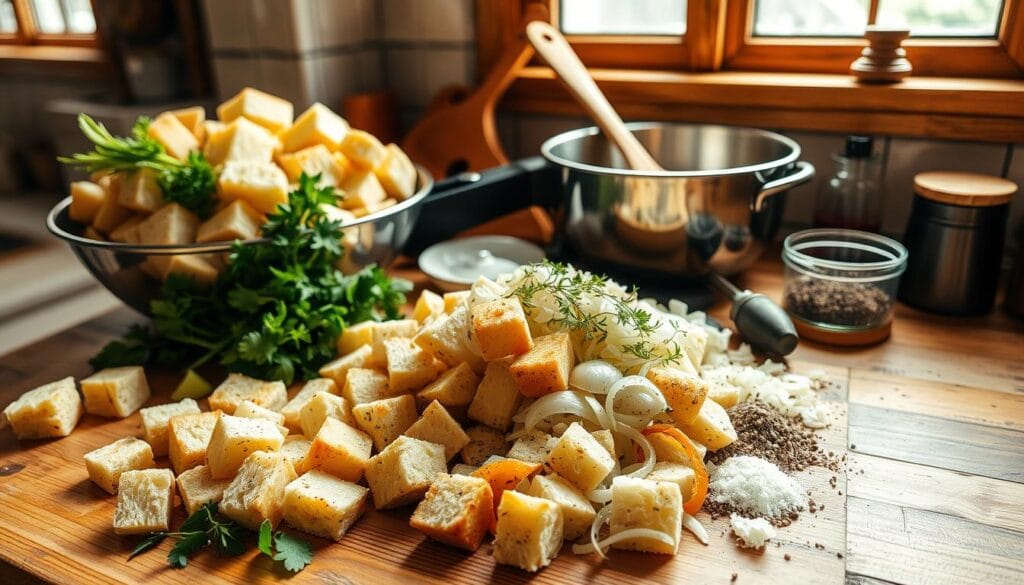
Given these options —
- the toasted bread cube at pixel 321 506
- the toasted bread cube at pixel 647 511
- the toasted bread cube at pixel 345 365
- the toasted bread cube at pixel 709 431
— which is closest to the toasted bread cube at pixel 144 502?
the toasted bread cube at pixel 321 506

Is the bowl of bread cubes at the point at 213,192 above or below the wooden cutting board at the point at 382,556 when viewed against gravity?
above

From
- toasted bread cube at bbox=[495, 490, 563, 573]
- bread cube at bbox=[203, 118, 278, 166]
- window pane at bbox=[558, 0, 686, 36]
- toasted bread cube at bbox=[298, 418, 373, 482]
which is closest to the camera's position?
toasted bread cube at bbox=[495, 490, 563, 573]

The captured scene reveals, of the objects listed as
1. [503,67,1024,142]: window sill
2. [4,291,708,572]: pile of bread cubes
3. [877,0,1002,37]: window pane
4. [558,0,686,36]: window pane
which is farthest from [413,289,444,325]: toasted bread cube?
[877,0,1002,37]: window pane

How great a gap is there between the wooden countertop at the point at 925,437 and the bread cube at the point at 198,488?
0.31 ft

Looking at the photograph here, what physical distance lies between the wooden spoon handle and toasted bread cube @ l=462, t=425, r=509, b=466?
602 mm

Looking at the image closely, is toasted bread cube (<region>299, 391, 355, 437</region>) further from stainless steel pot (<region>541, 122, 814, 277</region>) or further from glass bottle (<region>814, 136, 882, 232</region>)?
glass bottle (<region>814, 136, 882, 232</region>)

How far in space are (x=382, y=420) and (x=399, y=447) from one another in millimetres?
84

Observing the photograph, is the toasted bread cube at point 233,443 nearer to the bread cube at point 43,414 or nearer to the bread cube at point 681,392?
the bread cube at point 43,414

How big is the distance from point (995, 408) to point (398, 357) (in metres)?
0.81

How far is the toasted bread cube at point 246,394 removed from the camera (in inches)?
39.9

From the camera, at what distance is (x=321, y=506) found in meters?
0.80

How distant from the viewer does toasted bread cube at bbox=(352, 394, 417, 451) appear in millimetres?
928

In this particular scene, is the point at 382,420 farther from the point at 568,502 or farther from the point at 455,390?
the point at 568,502

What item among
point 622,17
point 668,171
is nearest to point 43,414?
point 668,171
